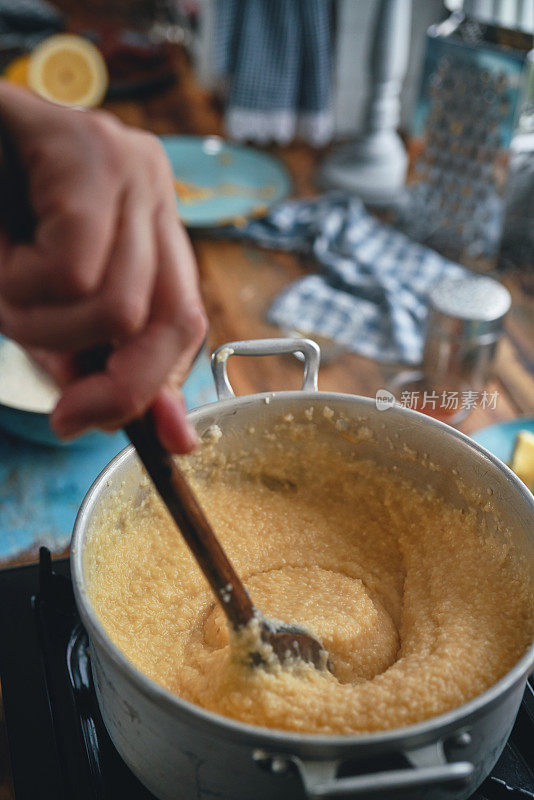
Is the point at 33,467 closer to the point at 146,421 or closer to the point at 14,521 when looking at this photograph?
the point at 14,521

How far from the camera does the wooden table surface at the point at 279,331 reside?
108 centimetres

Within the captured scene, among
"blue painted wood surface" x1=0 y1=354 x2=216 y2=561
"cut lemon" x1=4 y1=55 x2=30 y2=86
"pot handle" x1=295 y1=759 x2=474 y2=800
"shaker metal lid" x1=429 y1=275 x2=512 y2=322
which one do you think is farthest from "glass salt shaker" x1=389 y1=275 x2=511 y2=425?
"cut lemon" x1=4 y1=55 x2=30 y2=86

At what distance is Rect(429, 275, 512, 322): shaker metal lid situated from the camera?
1.06 m

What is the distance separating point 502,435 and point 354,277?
432 mm

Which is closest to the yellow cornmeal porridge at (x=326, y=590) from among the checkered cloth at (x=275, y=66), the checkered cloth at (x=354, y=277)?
the checkered cloth at (x=354, y=277)

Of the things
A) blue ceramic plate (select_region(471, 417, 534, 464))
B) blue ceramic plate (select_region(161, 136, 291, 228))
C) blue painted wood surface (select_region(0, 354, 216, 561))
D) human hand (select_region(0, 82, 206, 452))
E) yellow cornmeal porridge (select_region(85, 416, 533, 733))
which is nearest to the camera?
human hand (select_region(0, 82, 206, 452))

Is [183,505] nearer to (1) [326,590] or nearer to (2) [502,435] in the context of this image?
(1) [326,590]

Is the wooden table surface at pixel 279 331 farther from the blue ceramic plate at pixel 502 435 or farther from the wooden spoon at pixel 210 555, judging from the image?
the wooden spoon at pixel 210 555

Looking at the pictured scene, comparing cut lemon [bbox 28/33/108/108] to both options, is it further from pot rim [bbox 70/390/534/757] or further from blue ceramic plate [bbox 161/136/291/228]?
pot rim [bbox 70/390/534/757]

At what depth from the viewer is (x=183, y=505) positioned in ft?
1.51

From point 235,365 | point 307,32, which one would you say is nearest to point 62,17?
point 307,32

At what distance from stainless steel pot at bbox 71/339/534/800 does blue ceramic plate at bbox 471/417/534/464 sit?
312 mm

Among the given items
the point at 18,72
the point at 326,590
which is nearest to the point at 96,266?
the point at 326,590

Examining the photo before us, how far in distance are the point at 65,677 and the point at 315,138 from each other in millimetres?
1336
